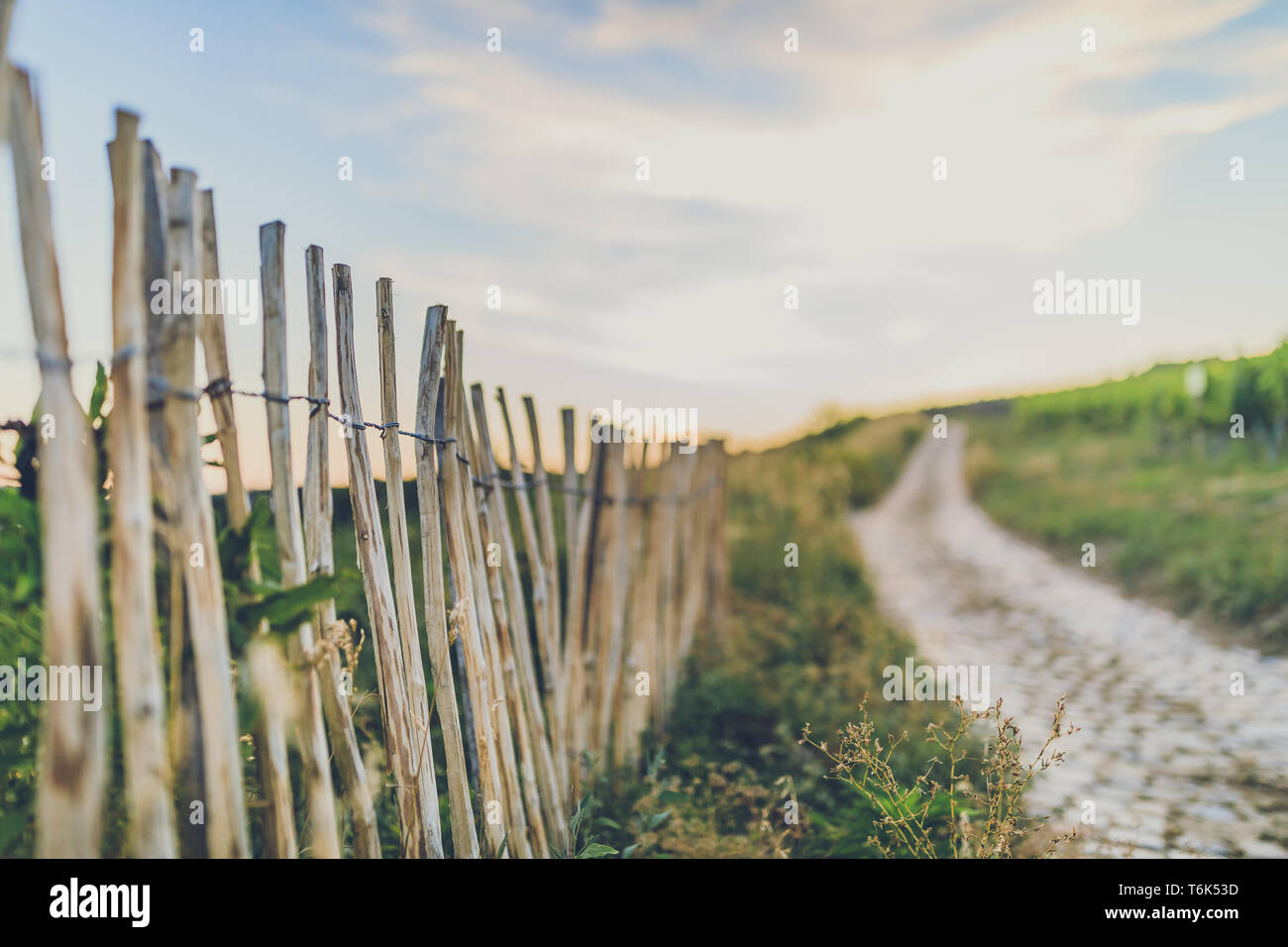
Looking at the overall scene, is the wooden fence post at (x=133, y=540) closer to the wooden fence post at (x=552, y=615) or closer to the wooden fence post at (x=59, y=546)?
the wooden fence post at (x=59, y=546)

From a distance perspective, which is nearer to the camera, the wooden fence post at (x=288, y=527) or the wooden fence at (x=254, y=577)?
the wooden fence at (x=254, y=577)

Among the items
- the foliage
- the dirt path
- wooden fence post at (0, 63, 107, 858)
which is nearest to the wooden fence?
wooden fence post at (0, 63, 107, 858)

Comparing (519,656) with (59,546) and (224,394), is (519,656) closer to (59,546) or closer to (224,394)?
(224,394)

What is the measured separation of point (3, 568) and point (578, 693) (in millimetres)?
2311

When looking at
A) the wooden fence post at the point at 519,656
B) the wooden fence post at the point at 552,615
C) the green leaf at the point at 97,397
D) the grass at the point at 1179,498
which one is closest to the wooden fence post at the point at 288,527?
the green leaf at the point at 97,397

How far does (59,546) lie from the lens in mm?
1316

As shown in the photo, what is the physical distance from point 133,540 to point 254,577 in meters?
0.34

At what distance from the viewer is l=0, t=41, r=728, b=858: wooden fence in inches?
52.5

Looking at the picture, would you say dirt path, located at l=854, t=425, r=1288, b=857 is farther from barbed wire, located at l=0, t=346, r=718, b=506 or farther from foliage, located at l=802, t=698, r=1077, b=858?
barbed wire, located at l=0, t=346, r=718, b=506

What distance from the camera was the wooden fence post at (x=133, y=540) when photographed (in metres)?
1.39

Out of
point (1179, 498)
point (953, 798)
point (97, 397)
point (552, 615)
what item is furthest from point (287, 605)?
point (1179, 498)

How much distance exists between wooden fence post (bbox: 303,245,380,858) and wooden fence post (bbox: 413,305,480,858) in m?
Answer: 0.36

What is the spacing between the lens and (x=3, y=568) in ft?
5.52

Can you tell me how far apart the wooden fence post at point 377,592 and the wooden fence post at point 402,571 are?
0.03 meters
